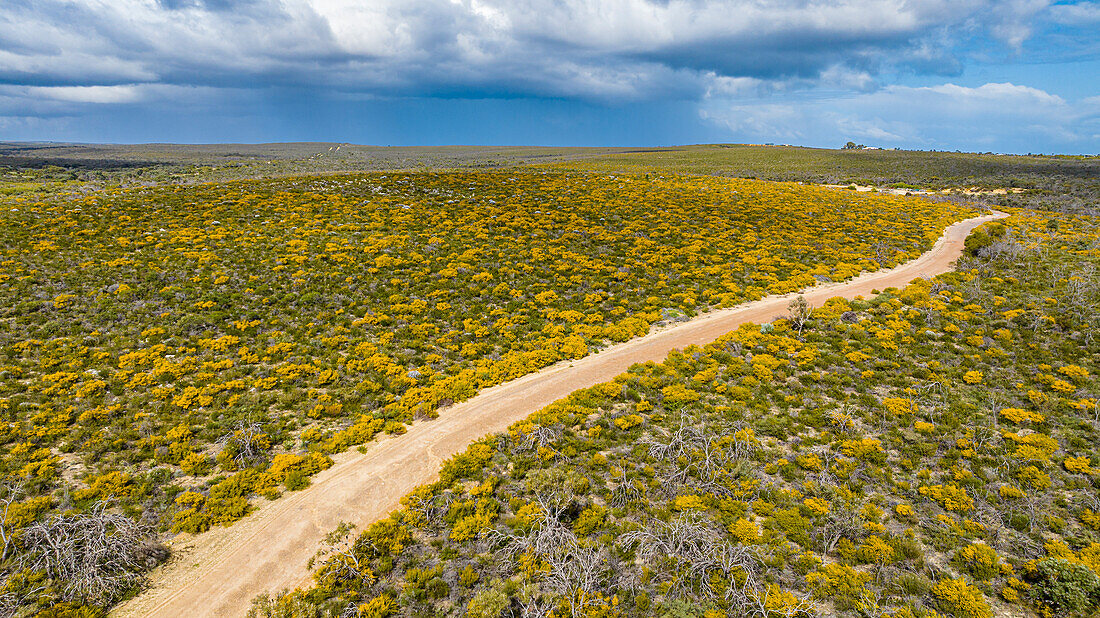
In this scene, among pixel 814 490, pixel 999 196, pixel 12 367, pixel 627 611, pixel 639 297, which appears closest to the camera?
pixel 627 611

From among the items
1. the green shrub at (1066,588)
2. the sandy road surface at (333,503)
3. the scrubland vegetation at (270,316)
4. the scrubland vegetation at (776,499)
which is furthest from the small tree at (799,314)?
the green shrub at (1066,588)

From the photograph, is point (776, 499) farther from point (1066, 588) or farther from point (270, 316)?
point (270, 316)

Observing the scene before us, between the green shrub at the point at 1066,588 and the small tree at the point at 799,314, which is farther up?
the small tree at the point at 799,314

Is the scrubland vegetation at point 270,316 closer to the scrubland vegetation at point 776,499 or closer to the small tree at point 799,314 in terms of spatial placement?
the scrubland vegetation at point 776,499

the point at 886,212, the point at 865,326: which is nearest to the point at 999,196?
the point at 886,212

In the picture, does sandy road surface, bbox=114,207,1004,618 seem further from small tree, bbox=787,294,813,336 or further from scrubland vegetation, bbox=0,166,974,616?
small tree, bbox=787,294,813,336

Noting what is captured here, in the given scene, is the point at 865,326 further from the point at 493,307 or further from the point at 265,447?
the point at 265,447
